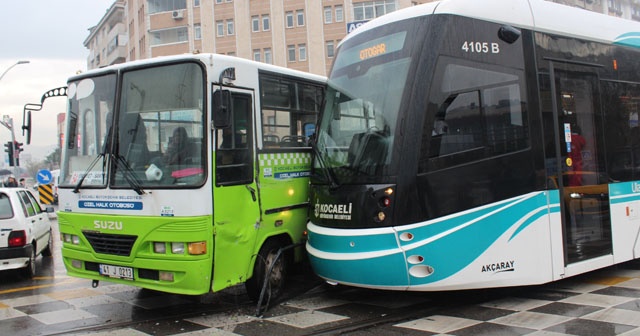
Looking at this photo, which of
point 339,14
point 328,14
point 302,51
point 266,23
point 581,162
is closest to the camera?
point 581,162

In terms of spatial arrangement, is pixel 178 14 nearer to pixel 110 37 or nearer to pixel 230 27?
pixel 230 27

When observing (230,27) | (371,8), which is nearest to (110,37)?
(230,27)

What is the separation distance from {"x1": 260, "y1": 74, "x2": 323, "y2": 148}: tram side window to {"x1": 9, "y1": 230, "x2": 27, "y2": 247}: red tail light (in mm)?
4773

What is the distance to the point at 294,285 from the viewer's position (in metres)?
8.04

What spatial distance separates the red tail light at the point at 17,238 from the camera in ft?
28.3

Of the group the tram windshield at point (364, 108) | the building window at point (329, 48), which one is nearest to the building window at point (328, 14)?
the building window at point (329, 48)

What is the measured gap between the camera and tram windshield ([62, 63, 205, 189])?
19.9 feet

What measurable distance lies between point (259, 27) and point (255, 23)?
1.97 feet

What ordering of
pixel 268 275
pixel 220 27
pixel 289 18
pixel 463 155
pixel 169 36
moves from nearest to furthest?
pixel 463 155, pixel 268 275, pixel 289 18, pixel 220 27, pixel 169 36

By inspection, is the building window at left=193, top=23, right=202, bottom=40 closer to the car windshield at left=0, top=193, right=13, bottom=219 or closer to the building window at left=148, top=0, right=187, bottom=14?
the building window at left=148, top=0, right=187, bottom=14

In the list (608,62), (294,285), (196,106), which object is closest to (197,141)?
(196,106)

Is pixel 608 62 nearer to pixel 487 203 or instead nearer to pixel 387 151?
pixel 487 203

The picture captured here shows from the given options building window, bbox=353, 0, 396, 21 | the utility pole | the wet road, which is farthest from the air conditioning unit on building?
the wet road

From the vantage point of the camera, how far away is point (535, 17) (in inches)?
263
